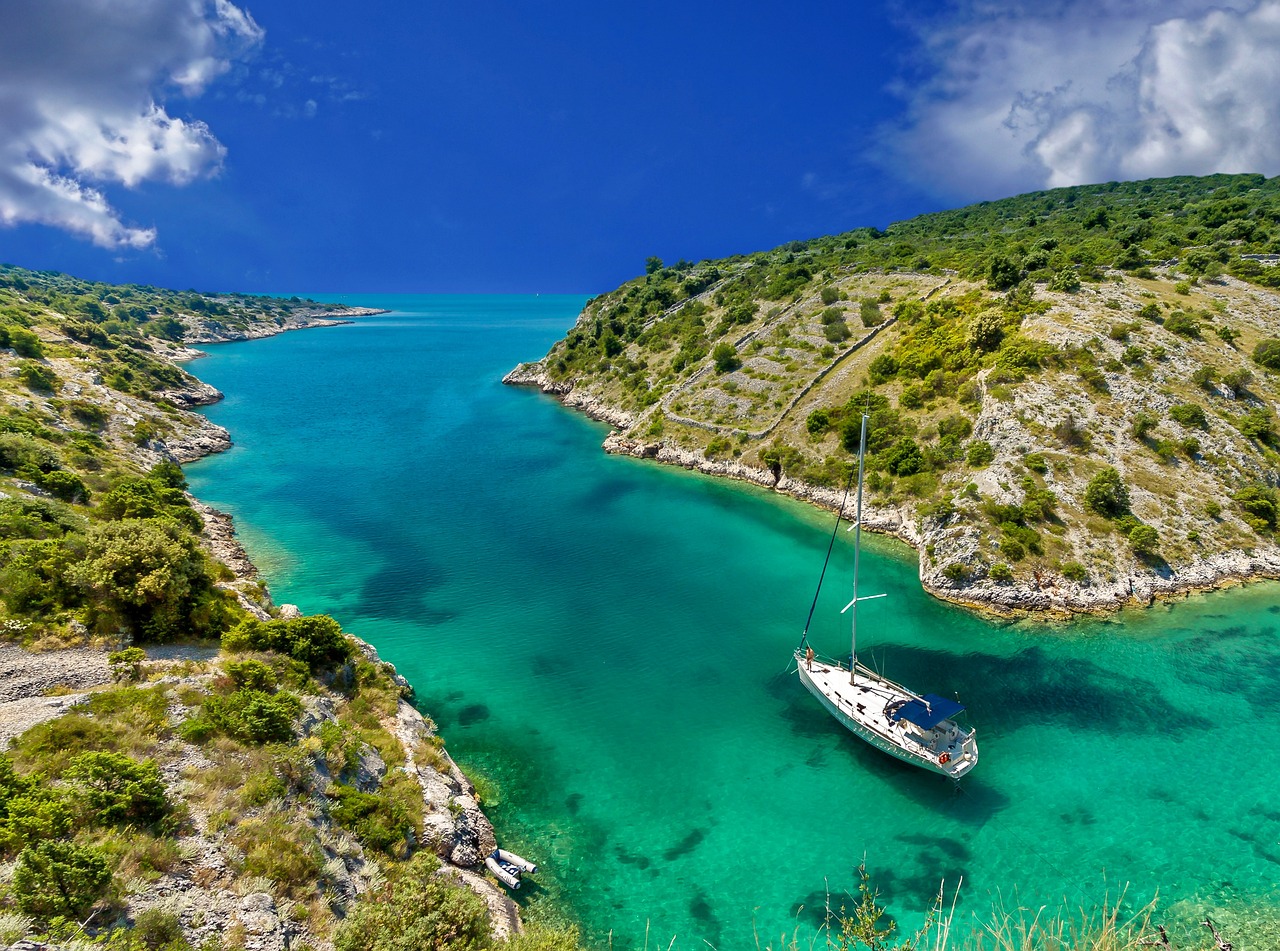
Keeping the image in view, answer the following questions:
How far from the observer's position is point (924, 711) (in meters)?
24.1

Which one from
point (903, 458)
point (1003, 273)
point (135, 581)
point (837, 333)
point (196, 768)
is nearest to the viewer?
point (196, 768)

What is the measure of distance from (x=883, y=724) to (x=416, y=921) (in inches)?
771

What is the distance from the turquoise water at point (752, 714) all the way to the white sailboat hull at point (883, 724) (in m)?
1.47

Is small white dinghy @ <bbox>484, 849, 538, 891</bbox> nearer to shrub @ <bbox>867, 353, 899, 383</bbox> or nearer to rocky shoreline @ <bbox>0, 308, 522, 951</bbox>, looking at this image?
rocky shoreline @ <bbox>0, 308, 522, 951</bbox>

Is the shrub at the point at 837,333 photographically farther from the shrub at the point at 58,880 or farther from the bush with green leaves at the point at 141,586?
the shrub at the point at 58,880

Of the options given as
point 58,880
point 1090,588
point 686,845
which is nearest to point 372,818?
point 58,880

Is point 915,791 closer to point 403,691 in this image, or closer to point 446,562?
point 403,691

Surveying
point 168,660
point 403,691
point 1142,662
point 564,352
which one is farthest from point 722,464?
point 564,352

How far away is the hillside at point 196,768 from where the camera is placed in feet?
42.1

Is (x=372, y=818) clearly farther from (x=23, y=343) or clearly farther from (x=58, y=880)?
(x=23, y=343)

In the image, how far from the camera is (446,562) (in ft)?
144

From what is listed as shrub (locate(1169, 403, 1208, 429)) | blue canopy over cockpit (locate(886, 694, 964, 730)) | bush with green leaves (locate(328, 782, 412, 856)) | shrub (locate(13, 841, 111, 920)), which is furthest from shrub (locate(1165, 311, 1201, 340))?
shrub (locate(13, 841, 111, 920))

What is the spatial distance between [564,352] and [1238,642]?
4096 inches

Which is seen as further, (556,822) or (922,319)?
(922,319)
